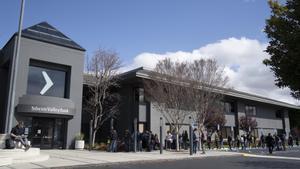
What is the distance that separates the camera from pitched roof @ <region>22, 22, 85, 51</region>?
2425 centimetres

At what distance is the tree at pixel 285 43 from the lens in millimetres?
7957

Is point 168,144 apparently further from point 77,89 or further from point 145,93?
point 77,89

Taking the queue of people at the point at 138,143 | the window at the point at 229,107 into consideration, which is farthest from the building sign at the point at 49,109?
the window at the point at 229,107

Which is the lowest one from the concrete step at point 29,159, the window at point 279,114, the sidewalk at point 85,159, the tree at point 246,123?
the sidewalk at point 85,159

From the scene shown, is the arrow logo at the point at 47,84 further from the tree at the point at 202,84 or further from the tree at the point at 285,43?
the tree at the point at 285,43

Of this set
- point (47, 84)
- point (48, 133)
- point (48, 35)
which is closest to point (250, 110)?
point (48, 133)

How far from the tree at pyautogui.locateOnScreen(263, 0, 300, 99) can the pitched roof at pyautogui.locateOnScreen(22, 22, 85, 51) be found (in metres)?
19.8

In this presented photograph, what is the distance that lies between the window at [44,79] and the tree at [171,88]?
304 inches

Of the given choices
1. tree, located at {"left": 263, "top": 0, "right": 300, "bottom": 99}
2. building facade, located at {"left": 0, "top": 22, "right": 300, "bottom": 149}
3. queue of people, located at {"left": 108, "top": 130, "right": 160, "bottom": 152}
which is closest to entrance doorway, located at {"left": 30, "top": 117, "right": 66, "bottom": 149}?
building facade, located at {"left": 0, "top": 22, "right": 300, "bottom": 149}

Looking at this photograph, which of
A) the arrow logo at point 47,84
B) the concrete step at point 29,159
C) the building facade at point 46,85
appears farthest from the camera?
the arrow logo at point 47,84

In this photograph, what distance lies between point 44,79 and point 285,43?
67.1ft

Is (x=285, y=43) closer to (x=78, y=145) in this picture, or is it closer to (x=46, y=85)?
(x=78, y=145)

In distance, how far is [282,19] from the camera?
338 inches

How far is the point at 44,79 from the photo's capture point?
79.7 ft
